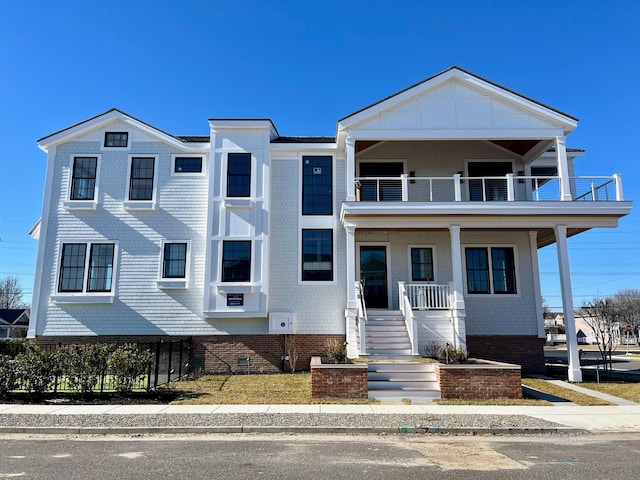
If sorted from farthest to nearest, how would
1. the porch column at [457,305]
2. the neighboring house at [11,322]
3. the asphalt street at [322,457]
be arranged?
the neighboring house at [11,322] → the porch column at [457,305] → the asphalt street at [322,457]

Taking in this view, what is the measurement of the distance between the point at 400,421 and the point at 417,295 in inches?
289

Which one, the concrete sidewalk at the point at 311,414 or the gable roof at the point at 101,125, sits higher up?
the gable roof at the point at 101,125

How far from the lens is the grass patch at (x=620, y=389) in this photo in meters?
11.7

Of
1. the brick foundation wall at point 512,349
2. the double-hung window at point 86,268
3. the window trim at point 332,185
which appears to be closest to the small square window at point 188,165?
the double-hung window at point 86,268

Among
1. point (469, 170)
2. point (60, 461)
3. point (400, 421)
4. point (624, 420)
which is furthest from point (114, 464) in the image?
point (469, 170)

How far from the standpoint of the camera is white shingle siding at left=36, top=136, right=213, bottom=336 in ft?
53.5

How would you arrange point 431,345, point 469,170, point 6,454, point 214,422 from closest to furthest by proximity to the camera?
point 6,454, point 214,422, point 431,345, point 469,170

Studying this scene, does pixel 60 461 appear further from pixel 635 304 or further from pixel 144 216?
pixel 635 304

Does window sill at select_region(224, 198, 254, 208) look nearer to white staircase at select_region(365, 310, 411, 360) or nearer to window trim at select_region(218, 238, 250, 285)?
window trim at select_region(218, 238, 250, 285)

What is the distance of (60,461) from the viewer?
6.30m

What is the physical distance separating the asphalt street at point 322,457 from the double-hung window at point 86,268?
942 cm

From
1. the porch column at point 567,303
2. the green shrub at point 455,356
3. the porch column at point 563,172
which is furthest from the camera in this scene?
the porch column at point 563,172

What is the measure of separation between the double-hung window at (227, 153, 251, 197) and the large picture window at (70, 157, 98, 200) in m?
5.25

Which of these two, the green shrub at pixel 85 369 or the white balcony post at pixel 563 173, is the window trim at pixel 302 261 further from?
the white balcony post at pixel 563 173
